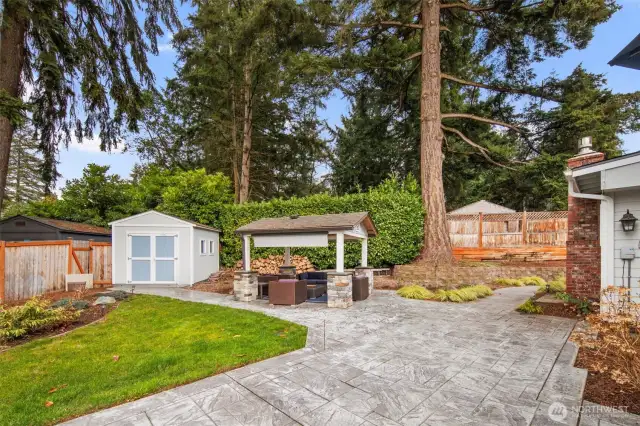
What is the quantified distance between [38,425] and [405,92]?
52.0 ft

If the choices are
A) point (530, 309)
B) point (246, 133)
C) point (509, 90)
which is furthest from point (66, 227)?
point (509, 90)

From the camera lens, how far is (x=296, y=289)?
7.69 metres

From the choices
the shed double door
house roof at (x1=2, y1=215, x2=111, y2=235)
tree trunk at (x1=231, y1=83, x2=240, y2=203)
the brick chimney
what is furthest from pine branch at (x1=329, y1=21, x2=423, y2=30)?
house roof at (x1=2, y1=215, x2=111, y2=235)

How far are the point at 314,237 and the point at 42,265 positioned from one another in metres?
8.26

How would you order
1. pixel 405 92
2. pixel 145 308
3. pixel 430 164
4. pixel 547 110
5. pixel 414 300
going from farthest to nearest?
1. pixel 405 92
2. pixel 547 110
3. pixel 430 164
4. pixel 414 300
5. pixel 145 308

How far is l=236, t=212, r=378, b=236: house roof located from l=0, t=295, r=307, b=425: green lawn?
224 centimetres

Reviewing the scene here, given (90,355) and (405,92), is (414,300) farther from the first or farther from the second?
(405,92)

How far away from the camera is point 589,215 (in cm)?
630

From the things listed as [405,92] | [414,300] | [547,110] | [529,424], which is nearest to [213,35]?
[405,92]

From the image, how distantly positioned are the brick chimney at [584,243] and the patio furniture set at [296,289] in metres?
4.56

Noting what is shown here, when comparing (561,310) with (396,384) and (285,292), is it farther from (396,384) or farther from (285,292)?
(285,292)

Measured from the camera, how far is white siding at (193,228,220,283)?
11312 mm

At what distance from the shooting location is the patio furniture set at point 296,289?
25.1 feet

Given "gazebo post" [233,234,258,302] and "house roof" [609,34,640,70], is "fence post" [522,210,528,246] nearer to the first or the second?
"house roof" [609,34,640,70]
